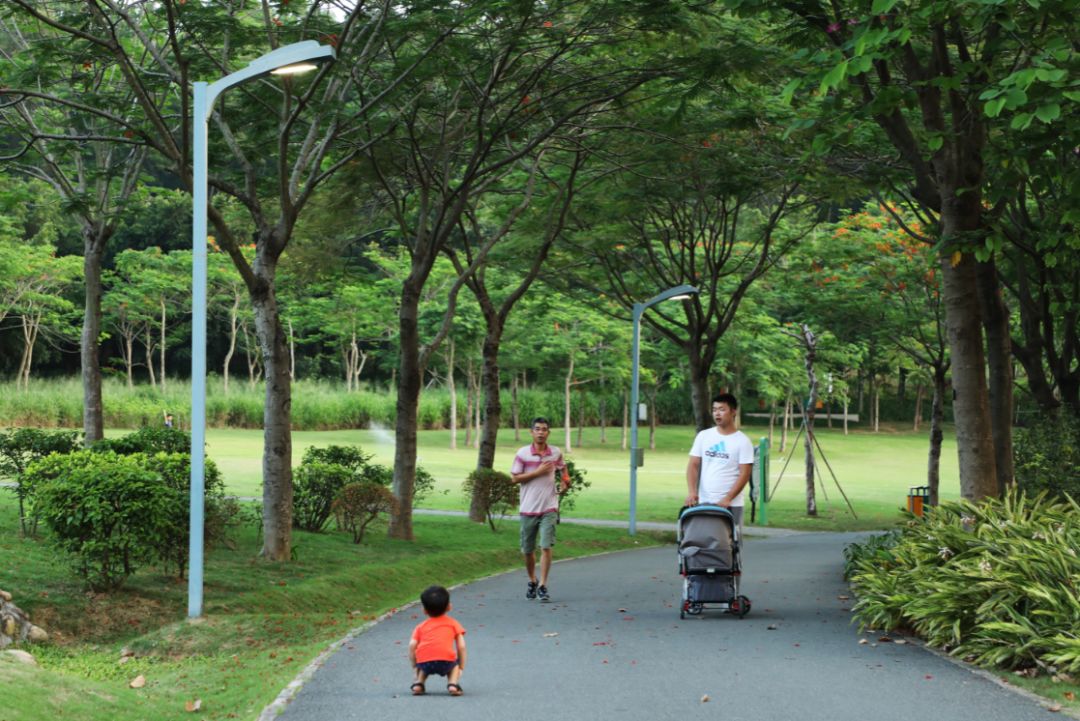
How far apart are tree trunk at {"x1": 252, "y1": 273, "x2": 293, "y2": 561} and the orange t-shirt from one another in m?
7.19

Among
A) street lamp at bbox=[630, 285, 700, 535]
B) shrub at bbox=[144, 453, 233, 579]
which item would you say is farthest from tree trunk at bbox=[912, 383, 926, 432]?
shrub at bbox=[144, 453, 233, 579]

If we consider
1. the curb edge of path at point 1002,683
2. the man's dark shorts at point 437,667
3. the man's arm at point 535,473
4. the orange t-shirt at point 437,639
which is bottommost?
the curb edge of path at point 1002,683

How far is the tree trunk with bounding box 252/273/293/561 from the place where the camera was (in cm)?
1478

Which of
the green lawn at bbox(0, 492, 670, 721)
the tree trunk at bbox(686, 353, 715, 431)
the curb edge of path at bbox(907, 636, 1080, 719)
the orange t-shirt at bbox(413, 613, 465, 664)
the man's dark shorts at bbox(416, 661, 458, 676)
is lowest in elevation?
the green lawn at bbox(0, 492, 670, 721)

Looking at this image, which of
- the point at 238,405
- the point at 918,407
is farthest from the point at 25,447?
the point at 918,407

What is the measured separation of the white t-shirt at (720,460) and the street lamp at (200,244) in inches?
176

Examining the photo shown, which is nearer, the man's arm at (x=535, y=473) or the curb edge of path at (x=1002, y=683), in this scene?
the curb edge of path at (x=1002, y=683)

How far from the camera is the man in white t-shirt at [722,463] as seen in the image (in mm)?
11406

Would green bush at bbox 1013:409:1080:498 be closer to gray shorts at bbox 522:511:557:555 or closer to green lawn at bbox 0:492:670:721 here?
green lawn at bbox 0:492:670:721

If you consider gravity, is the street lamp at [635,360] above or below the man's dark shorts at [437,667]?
above

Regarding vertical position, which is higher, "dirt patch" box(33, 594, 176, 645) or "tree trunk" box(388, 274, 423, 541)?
"tree trunk" box(388, 274, 423, 541)

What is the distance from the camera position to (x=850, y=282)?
30.8 meters

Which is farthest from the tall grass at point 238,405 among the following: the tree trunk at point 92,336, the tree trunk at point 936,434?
the tree trunk at point 936,434

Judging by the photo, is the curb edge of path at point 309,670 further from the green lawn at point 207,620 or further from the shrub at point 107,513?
the shrub at point 107,513
